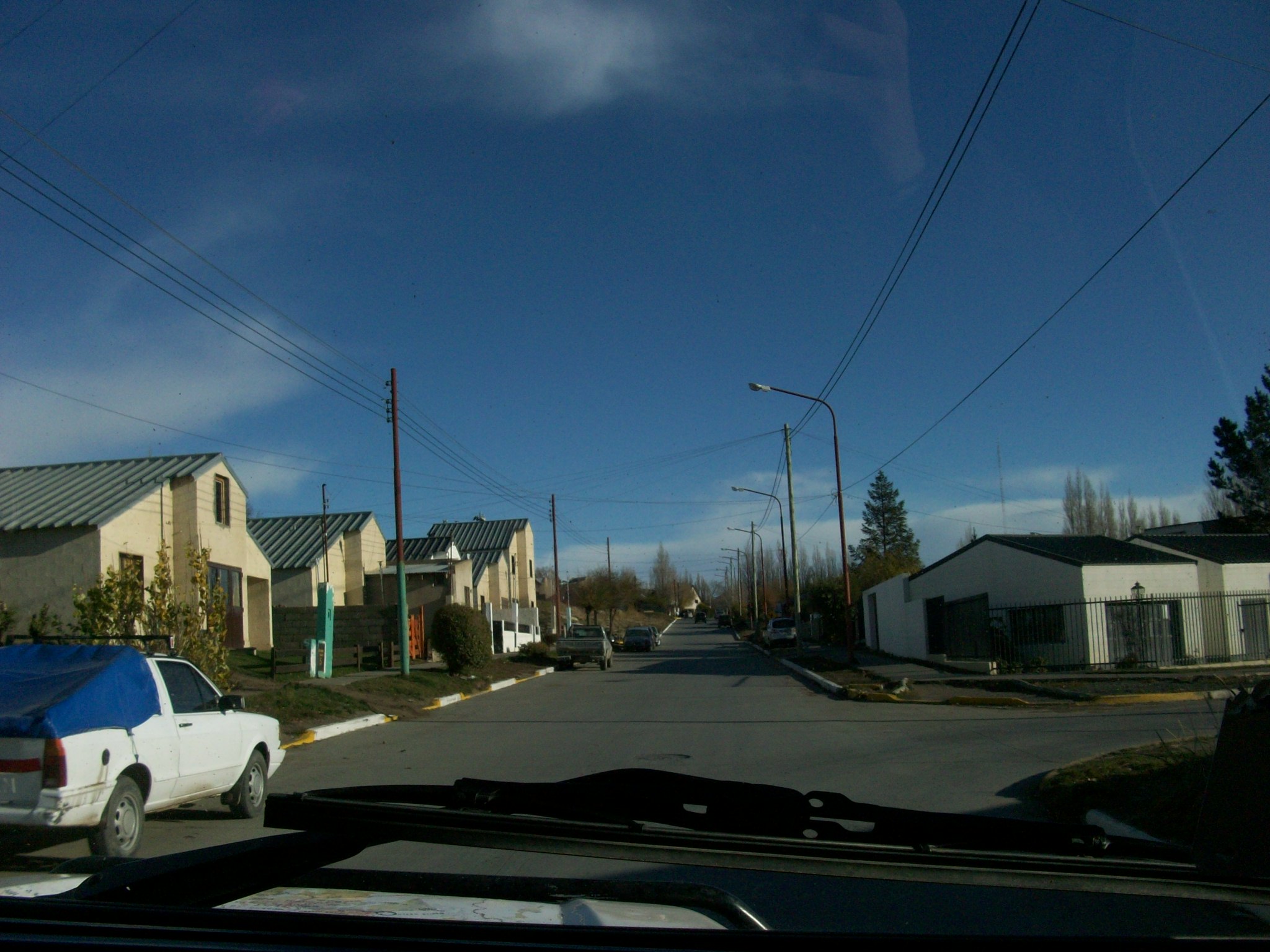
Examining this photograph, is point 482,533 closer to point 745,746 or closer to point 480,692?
point 480,692

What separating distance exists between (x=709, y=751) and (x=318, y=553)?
31.3 metres

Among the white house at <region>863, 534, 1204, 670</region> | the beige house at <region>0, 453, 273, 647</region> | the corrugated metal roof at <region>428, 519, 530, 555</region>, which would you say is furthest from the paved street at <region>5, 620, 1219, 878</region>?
the corrugated metal roof at <region>428, 519, 530, 555</region>

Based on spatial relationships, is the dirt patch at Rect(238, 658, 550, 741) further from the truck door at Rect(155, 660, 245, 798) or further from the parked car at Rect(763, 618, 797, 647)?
the parked car at Rect(763, 618, 797, 647)

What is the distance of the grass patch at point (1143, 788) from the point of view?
7891 millimetres

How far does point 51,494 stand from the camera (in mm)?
26875

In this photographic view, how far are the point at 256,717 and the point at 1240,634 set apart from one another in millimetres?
26960

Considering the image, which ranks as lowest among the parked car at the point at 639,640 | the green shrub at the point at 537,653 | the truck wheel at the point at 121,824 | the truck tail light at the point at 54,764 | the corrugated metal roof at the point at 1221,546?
the parked car at the point at 639,640

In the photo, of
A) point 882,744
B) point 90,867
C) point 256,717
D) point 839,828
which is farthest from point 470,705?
point 839,828

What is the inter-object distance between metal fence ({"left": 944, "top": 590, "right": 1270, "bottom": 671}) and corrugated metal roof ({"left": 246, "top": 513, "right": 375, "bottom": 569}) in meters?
26.9

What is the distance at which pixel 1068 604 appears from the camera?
2650 centimetres

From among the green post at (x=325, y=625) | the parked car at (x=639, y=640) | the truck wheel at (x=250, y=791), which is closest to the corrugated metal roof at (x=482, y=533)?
the parked car at (x=639, y=640)

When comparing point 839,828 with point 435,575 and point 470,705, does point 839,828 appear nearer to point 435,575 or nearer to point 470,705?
point 470,705

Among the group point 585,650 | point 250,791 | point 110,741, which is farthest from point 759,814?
point 585,650

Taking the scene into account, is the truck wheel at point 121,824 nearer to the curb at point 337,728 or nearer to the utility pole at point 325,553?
the curb at point 337,728
